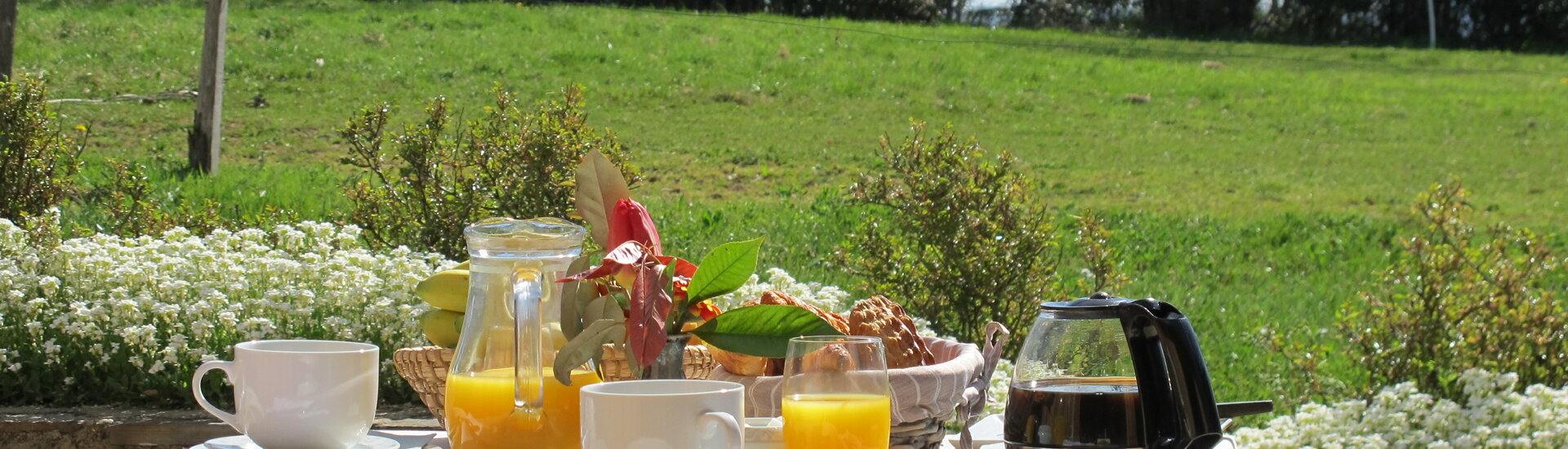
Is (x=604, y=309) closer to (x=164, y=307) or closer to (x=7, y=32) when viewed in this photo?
(x=164, y=307)

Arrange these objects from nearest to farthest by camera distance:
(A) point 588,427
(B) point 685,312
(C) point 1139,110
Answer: (A) point 588,427, (B) point 685,312, (C) point 1139,110

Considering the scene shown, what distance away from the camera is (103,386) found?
3287 mm

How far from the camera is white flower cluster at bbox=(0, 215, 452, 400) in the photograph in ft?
10.6

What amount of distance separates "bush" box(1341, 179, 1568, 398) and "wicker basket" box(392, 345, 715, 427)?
10.7 ft

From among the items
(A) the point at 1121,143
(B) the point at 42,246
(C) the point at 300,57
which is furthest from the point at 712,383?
(C) the point at 300,57

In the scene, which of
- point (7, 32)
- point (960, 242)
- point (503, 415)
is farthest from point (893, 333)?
point (7, 32)

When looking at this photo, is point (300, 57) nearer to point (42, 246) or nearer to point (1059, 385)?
point (42, 246)

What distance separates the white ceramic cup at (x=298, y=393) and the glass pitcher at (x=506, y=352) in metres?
0.18

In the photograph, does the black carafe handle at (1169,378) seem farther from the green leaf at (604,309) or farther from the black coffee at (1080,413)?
the green leaf at (604,309)

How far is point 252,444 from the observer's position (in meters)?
1.66

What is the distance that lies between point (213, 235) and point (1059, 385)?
2898mm

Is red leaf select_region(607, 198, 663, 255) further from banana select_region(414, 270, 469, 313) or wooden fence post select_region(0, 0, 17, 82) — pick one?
wooden fence post select_region(0, 0, 17, 82)

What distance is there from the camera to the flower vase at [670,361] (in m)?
A: 1.42

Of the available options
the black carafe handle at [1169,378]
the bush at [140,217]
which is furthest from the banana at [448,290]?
the bush at [140,217]
